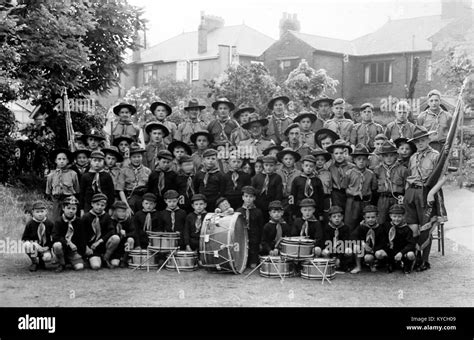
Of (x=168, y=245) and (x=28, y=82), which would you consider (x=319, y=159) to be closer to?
(x=168, y=245)

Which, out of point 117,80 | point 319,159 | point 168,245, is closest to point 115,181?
point 168,245

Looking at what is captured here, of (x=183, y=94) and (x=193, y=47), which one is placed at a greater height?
(x=193, y=47)

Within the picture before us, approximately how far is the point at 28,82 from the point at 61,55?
82 centimetres

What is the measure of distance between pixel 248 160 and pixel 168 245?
2.24 m

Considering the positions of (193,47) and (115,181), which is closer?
(115,181)

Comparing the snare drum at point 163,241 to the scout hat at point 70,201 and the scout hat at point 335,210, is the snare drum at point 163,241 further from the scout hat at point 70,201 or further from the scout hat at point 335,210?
the scout hat at point 335,210

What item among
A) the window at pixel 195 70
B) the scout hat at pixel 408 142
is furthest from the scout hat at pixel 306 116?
the window at pixel 195 70

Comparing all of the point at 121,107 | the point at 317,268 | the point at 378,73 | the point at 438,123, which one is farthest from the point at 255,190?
the point at 378,73

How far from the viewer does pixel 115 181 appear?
29.5 ft

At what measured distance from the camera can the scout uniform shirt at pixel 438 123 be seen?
9320 millimetres

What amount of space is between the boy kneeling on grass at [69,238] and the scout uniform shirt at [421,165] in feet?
16.3
